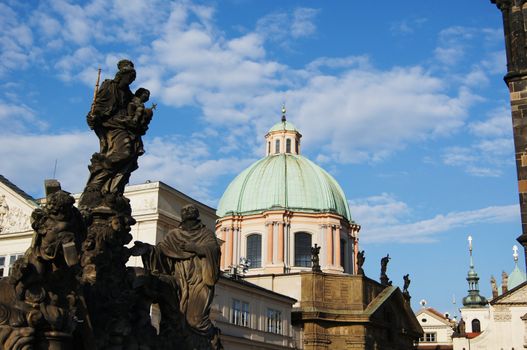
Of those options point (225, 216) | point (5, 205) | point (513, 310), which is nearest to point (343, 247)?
point (225, 216)

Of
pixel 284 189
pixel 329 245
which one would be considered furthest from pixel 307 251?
pixel 284 189

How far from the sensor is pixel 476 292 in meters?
106

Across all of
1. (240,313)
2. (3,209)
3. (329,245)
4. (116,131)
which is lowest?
(116,131)

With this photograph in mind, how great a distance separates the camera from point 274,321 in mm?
45219

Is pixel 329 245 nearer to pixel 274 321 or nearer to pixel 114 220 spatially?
pixel 274 321

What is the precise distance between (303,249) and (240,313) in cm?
1784

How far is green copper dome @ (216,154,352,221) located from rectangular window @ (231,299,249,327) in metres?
18.6

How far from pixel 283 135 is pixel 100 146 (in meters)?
56.5

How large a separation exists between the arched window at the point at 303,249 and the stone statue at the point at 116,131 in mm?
47219

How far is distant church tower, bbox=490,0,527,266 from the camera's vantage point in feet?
71.3

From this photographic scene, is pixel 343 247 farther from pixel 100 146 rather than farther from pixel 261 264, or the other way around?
pixel 100 146

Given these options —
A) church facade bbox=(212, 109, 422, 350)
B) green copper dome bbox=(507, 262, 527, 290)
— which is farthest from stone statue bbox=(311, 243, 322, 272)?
green copper dome bbox=(507, 262, 527, 290)

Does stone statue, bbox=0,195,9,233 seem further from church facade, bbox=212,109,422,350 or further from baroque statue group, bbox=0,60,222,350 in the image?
baroque statue group, bbox=0,60,222,350

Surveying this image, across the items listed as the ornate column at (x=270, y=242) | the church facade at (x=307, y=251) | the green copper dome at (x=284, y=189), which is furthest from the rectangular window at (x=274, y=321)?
the green copper dome at (x=284, y=189)
